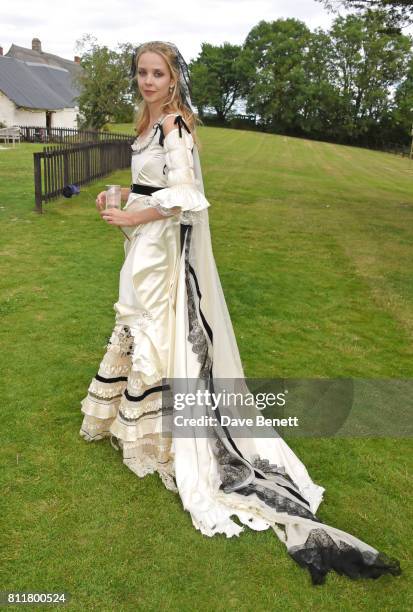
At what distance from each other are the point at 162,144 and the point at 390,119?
66403 mm

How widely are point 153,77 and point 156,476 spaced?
2.60 metres

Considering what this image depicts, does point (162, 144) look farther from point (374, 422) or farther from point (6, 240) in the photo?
point (6, 240)

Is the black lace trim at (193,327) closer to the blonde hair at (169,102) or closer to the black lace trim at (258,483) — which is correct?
the black lace trim at (258,483)

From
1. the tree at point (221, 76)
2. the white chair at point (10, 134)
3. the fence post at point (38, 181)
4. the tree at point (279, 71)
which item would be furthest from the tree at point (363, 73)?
the fence post at point (38, 181)

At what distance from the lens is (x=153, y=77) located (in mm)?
3141

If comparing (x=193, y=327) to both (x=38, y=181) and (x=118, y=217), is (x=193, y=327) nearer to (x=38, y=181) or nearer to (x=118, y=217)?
(x=118, y=217)

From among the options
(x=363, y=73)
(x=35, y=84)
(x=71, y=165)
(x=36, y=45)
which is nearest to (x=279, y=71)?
(x=363, y=73)

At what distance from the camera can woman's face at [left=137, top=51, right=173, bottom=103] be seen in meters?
3.11

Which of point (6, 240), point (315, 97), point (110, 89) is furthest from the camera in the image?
point (315, 97)

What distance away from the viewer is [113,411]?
3723 mm

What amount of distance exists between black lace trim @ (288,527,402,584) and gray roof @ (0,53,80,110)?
34.1 m

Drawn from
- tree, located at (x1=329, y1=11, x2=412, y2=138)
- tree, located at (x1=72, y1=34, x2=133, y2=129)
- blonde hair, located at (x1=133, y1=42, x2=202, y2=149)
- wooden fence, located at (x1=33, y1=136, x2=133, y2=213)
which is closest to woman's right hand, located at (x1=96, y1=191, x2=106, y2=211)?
blonde hair, located at (x1=133, y1=42, x2=202, y2=149)

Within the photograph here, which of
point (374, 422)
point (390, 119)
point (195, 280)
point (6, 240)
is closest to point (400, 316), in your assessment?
point (374, 422)

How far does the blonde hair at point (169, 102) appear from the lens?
312cm
